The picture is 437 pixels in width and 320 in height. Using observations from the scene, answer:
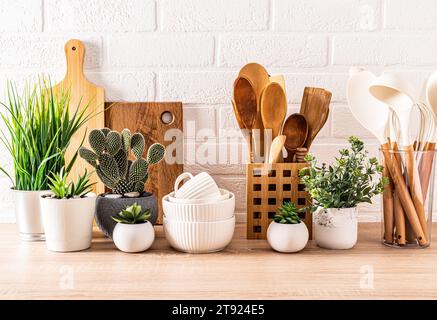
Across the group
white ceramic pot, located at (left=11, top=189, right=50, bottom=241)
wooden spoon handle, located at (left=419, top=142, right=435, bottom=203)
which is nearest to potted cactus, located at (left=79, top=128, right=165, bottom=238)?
white ceramic pot, located at (left=11, top=189, right=50, bottom=241)

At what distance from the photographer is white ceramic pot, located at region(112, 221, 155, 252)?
1.09 metres

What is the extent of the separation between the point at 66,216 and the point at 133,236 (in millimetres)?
140

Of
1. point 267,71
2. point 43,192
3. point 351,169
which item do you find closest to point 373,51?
point 267,71

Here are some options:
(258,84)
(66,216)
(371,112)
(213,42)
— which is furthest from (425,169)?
(66,216)

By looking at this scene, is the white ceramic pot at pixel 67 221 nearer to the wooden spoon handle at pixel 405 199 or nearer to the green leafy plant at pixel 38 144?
the green leafy plant at pixel 38 144

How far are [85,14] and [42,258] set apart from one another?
637mm

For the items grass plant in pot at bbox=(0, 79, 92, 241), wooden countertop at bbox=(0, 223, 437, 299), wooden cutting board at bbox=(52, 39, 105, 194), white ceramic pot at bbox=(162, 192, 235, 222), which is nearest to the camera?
wooden countertop at bbox=(0, 223, 437, 299)

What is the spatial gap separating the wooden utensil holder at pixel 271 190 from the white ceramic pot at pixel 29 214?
443mm

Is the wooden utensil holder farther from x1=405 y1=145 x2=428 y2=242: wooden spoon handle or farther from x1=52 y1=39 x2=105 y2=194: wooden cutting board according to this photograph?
x1=52 y1=39 x2=105 y2=194: wooden cutting board

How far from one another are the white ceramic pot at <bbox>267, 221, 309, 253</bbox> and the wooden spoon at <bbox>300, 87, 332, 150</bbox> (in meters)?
0.23

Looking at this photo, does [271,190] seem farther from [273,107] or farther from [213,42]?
[213,42]

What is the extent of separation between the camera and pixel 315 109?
1234 millimetres

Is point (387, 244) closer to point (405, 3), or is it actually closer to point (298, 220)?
point (298, 220)

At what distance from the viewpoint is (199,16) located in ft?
4.52
